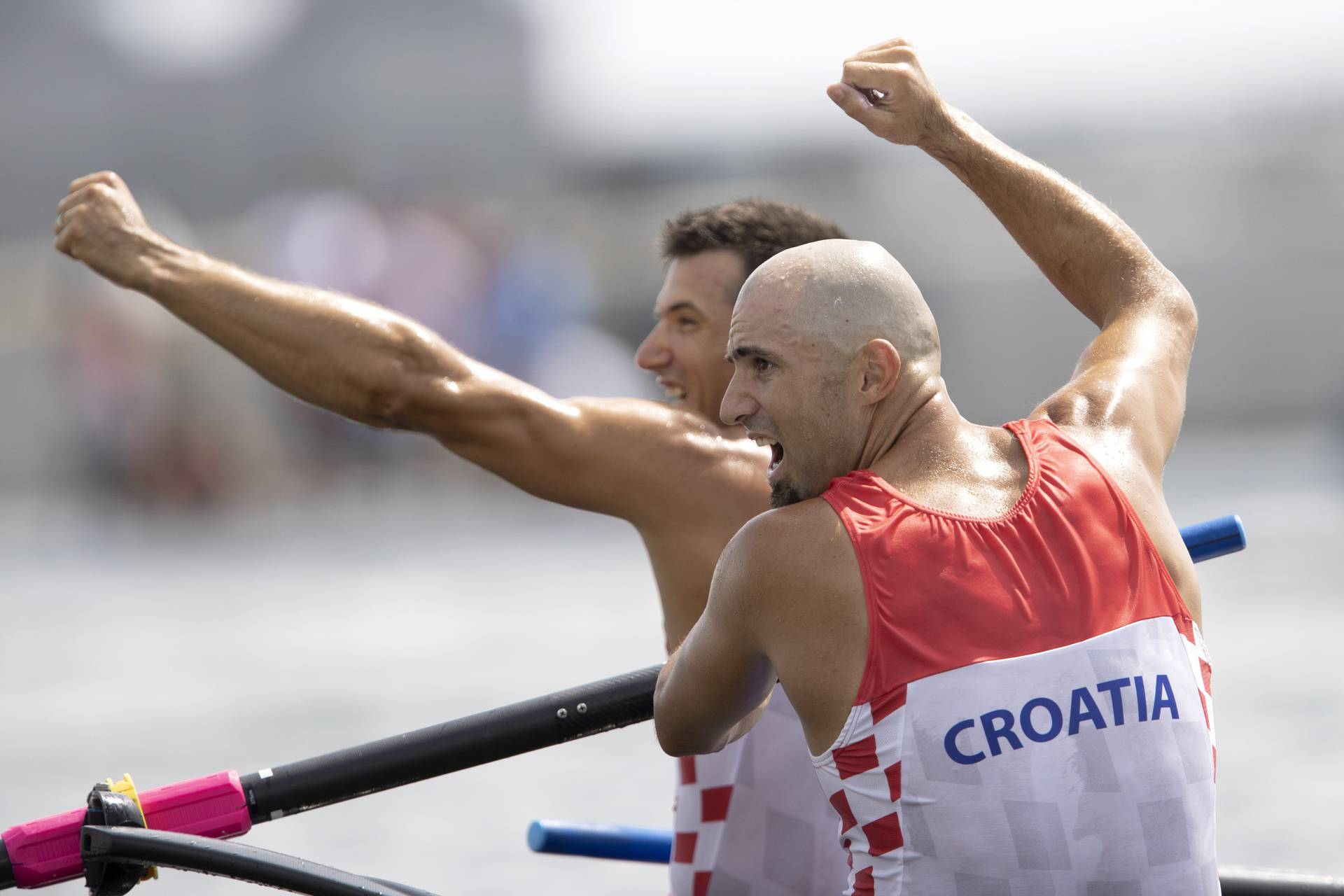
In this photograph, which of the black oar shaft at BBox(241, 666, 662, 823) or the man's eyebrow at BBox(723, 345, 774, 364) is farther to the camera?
the black oar shaft at BBox(241, 666, 662, 823)

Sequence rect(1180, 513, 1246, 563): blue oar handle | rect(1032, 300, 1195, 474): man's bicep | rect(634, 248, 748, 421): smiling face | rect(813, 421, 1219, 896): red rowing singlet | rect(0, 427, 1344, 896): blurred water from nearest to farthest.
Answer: rect(813, 421, 1219, 896): red rowing singlet
rect(1032, 300, 1195, 474): man's bicep
rect(1180, 513, 1246, 563): blue oar handle
rect(634, 248, 748, 421): smiling face
rect(0, 427, 1344, 896): blurred water

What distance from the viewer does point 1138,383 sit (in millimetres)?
3281

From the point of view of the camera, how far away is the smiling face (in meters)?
4.24

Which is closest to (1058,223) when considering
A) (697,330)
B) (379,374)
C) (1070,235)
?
(1070,235)

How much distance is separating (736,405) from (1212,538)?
131 cm

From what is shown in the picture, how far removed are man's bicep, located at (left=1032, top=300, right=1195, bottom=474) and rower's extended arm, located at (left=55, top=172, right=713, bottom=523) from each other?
995 mm

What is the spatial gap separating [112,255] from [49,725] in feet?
26.0

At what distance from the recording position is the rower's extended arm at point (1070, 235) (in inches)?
133

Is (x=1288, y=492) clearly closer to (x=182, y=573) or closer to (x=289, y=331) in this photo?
(x=182, y=573)

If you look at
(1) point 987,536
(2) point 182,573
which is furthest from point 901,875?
(2) point 182,573

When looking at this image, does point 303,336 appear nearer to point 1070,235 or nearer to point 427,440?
point 1070,235

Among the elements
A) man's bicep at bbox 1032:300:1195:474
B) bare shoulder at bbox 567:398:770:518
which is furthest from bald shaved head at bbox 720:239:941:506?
bare shoulder at bbox 567:398:770:518

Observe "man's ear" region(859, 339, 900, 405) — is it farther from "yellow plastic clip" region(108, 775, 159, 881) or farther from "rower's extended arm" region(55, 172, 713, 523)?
"yellow plastic clip" region(108, 775, 159, 881)

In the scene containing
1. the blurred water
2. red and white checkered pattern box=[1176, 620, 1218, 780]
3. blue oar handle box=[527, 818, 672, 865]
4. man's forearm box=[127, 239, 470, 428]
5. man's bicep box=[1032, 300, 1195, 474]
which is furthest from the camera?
the blurred water
